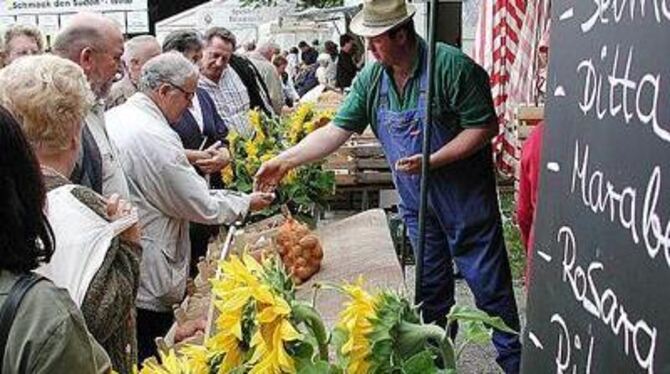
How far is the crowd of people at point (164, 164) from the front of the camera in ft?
8.40

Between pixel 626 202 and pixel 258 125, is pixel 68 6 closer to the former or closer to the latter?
pixel 258 125

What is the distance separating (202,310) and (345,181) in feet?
10.5

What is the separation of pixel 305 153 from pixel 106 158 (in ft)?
4.74

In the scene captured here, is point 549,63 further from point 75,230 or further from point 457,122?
point 457,122

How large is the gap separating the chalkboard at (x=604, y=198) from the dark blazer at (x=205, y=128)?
336 cm

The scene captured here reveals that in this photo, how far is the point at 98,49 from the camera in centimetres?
383

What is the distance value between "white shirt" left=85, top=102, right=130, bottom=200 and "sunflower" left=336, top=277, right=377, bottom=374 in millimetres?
1595

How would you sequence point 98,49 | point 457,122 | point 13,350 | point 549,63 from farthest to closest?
point 457,122, point 98,49, point 549,63, point 13,350

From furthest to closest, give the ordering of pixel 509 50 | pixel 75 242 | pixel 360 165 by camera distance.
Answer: pixel 509 50, pixel 360 165, pixel 75 242

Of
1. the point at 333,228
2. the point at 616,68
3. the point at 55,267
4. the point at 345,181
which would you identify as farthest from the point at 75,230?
the point at 345,181

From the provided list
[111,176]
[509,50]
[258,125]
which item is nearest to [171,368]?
[111,176]

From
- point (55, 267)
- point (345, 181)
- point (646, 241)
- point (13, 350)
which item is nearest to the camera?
point (646, 241)

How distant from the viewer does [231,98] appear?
6.95m

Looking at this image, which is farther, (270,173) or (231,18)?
(231,18)
